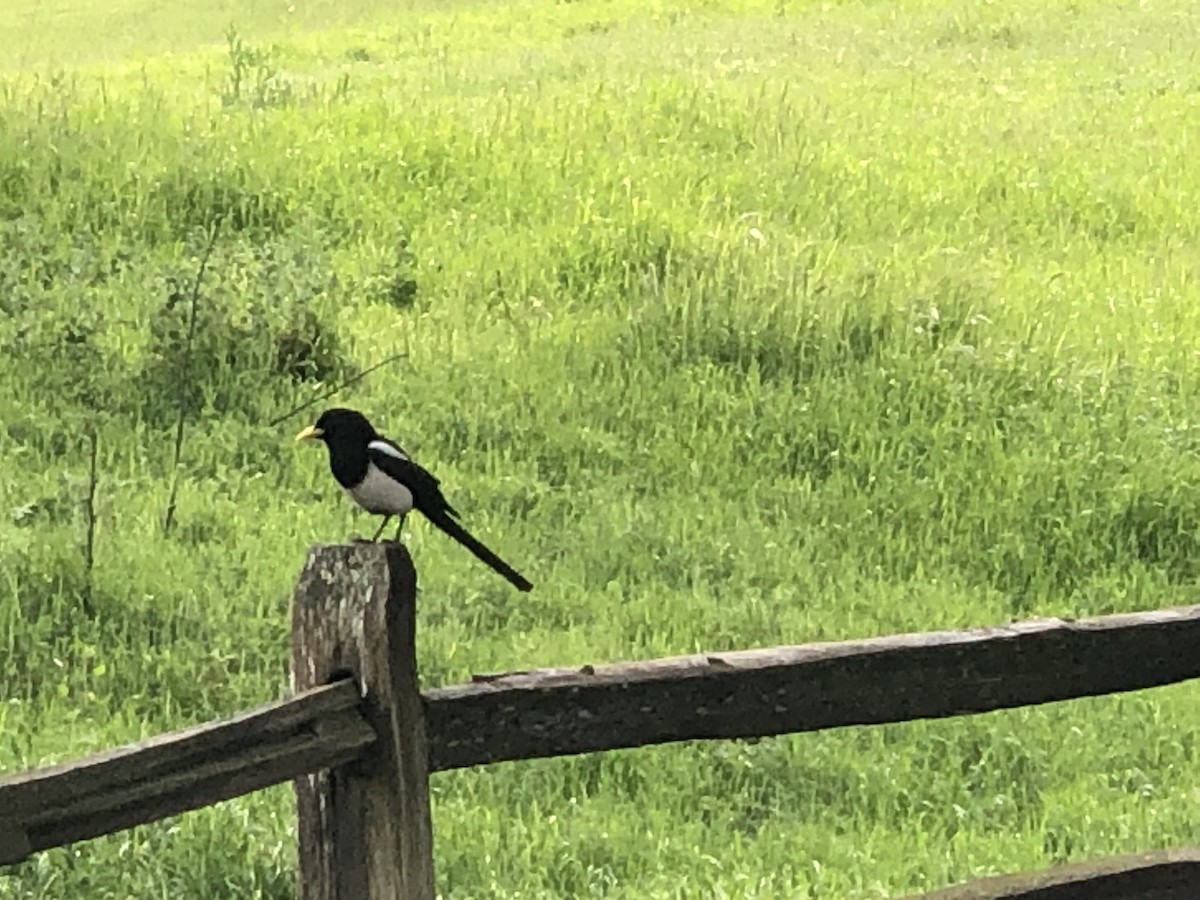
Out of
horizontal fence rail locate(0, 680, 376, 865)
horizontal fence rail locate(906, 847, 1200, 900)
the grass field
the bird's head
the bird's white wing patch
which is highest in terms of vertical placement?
horizontal fence rail locate(0, 680, 376, 865)

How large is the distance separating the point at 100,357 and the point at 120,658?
2.01 m

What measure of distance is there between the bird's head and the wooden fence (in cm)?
95

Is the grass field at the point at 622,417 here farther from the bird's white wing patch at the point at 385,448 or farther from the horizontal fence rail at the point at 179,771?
the horizontal fence rail at the point at 179,771

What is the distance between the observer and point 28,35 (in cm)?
1481

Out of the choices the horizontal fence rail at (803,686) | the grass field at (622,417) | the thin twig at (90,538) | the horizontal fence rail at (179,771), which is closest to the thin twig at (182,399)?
the grass field at (622,417)

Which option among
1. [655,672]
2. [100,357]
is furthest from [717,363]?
[655,672]

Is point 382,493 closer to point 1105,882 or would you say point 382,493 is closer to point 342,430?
point 342,430

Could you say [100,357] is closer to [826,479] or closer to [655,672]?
[826,479]

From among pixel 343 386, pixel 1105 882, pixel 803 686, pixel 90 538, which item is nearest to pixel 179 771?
pixel 803 686

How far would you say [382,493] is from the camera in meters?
3.56

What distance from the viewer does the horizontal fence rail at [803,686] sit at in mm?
2666

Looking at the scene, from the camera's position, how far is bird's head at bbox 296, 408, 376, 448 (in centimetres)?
Result: 357

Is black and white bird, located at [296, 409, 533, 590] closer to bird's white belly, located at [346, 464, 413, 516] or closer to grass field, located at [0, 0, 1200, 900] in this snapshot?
bird's white belly, located at [346, 464, 413, 516]

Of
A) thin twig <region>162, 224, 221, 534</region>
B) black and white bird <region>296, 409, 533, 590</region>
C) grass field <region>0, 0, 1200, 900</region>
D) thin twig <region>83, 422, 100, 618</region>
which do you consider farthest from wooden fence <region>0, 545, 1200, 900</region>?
thin twig <region>162, 224, 221, 534</region>
